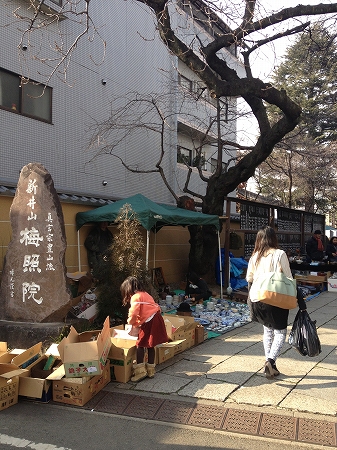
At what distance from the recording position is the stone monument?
637 centimetres

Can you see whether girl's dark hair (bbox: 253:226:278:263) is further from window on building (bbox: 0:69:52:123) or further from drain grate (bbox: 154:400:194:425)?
window on building (bbox: 0:69:52:123)

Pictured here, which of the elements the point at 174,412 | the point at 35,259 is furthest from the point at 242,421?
the point at 35,259

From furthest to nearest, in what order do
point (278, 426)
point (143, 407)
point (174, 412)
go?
point (143, 407) < point (174, 412) < point (278, 426)

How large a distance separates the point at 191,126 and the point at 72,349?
46.9 ft

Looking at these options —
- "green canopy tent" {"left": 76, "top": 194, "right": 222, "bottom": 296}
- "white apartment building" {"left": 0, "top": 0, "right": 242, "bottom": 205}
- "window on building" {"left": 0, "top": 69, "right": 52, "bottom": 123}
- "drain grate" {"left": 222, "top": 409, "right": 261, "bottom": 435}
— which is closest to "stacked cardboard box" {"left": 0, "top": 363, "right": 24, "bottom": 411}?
"drain grate" {"left": 222, "top": 409, "right": 261, "bottom": 435}

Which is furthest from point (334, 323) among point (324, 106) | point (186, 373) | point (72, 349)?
point (324, 106)

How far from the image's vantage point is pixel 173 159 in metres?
17.2

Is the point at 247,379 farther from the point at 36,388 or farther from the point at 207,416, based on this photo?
the point at 36,388

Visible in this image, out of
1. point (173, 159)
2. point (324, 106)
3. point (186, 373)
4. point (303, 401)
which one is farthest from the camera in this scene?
point (324, 106)

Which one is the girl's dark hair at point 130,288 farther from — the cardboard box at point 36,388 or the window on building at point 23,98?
the window on building at point 23,98

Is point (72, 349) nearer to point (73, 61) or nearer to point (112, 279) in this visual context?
point (112, 279)

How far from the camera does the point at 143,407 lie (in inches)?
179

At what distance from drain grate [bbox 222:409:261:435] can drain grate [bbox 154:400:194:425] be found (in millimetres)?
411

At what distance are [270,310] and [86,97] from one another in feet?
31.9
